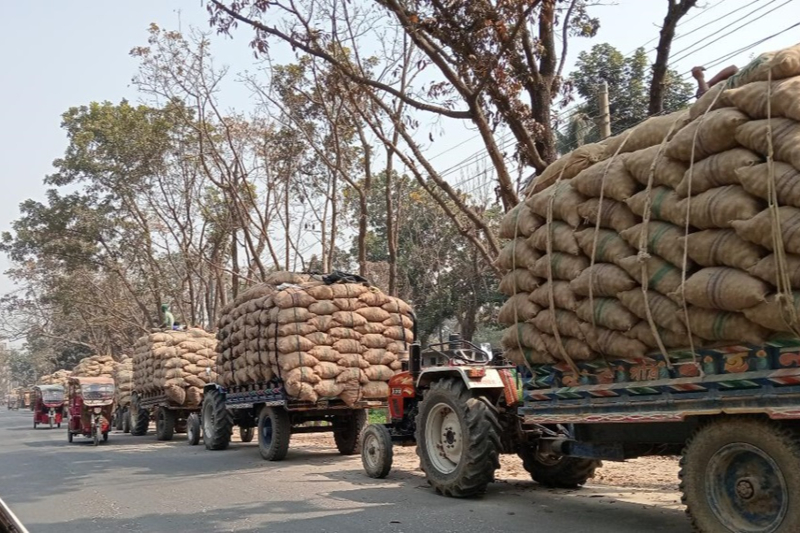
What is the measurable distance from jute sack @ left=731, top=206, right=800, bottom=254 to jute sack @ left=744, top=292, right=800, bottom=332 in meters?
0.31

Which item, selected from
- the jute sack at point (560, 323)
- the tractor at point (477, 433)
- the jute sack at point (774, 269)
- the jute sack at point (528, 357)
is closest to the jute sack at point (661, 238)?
the jute sack at point (774, 269)

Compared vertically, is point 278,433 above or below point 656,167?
below

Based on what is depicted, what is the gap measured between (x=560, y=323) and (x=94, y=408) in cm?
1627

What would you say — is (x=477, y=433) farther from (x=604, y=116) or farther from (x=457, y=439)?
(x=604, y=116)

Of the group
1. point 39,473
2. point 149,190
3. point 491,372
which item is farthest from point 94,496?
point 149,190

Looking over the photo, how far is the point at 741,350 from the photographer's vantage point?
5473 millimetres

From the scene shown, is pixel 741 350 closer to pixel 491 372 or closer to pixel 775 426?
pixel 775 426

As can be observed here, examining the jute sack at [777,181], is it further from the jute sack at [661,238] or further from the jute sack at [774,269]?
the jute sack at [661,238]

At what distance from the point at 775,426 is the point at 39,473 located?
38.3ft

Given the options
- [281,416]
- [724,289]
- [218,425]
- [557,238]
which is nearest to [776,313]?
[724,289]

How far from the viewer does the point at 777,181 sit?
5152 mm

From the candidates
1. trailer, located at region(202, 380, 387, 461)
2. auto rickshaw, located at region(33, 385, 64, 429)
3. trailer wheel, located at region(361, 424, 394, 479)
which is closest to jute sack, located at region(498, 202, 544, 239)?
trailer wheel, located at region(361, 424, 394, 479)

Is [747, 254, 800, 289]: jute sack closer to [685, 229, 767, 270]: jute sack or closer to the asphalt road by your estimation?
[685, 229, 767, 270]: jute sack

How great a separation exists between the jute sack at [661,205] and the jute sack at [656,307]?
23.0 inches
